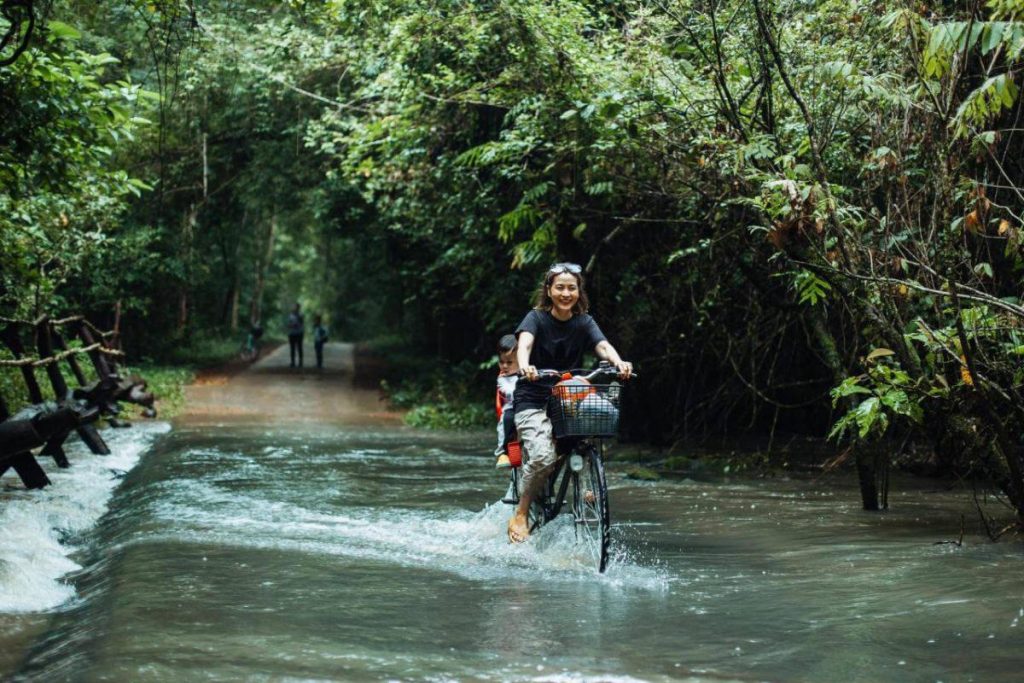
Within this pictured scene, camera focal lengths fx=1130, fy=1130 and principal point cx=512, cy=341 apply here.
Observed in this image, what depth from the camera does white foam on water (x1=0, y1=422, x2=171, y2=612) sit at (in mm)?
7172

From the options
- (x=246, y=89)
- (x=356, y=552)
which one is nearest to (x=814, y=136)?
(x=356, y=552)

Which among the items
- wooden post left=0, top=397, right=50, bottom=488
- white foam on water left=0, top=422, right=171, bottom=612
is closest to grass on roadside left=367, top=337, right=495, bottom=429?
white foam on water left=0, top=422, right=171, bottom=612

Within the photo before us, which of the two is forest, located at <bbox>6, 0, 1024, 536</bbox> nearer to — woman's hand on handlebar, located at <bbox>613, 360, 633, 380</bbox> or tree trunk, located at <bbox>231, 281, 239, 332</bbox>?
woman's hand on handlebar, located at <bbox>613, 360, 633, 380</bbox>

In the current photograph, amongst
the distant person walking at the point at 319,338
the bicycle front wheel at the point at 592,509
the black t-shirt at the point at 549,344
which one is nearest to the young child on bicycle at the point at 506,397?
the black t-shirt at the point at 549,344

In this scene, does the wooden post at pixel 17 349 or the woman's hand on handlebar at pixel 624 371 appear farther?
the wooden post at pixel 17 349

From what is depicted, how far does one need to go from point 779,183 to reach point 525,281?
1090cm

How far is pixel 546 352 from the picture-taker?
816cm

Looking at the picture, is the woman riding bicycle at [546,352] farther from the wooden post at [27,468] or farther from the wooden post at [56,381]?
the wooden post at [56,381]

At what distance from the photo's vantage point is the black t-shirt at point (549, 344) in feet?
26.5

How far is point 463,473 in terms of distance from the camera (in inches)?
547

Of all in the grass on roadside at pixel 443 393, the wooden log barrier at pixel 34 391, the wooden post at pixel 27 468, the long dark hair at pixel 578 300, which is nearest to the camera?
the long dark hair at pixel 578 300

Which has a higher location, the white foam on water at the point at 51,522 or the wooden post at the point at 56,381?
the wooden post at the point at 56,381

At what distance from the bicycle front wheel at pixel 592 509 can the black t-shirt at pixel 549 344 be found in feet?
1.90

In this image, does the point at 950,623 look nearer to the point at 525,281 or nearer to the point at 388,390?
the point at 525,281
